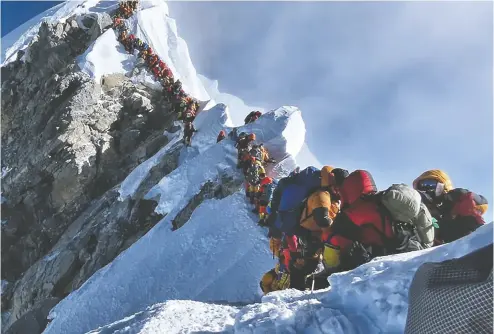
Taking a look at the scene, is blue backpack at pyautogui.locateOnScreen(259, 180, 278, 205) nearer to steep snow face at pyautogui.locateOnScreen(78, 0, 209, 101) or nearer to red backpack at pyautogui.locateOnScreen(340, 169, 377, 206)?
red backpack at pyautogui.locateOnScreen(340, 169, 377, 206)

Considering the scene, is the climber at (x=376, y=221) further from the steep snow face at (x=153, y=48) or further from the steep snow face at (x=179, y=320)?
the steep snow face at (x=153, y=48)

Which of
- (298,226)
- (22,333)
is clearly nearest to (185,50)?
(22,333)

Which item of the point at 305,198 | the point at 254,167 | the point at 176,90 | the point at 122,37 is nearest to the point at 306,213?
the point at 305,198

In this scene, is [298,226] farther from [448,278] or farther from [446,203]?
[448,278]

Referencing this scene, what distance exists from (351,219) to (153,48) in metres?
25.2

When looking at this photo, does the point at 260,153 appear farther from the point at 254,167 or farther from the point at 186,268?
the point at 186,268

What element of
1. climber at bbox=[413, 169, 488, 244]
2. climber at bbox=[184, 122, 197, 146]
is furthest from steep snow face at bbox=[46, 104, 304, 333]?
climber at bbox=[184, 122, 197, 146]

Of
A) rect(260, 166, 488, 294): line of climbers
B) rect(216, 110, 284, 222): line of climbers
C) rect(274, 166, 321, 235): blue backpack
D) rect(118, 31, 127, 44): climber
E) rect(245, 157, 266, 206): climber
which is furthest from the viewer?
rect(118, 31, 127, 44): climber

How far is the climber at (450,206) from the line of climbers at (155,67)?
547 inches

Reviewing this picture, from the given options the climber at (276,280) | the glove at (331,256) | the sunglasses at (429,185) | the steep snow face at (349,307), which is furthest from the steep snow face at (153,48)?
the steep snow face at (349,307)

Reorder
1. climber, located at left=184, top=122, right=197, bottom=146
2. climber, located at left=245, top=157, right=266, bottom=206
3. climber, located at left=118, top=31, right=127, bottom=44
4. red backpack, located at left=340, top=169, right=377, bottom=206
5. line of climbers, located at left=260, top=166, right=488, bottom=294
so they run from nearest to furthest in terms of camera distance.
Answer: line of climbers, located at left=260, top=166, right=488, bottom=294
red backpack, located at left=340, top=169, right=377, bottom=206
climber, located at left=245, top=157, right=266, bottom=206
climber, located at left=184, top=122, right=197, bottom=146
climber, located at left=118, top=31, right=127, bottom=44

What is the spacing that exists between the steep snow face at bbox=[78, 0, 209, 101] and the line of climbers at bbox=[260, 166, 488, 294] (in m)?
19.2

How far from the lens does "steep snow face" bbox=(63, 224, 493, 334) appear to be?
126 inches

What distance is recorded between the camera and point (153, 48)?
2742cm
